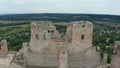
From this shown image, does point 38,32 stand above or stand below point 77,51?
above

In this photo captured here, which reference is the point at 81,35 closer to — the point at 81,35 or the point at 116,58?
the point at 81,35

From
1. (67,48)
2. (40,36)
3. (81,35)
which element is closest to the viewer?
(67,48)

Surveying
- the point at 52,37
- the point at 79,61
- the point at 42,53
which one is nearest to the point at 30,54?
the point at 42,53

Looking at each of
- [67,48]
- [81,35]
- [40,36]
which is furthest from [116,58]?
[40,36]

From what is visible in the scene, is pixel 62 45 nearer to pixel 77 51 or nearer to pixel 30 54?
pixel 77 51

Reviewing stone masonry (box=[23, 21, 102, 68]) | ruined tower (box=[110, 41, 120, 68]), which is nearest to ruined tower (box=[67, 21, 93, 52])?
stone masonry (box=[23, 21, 102, 68])

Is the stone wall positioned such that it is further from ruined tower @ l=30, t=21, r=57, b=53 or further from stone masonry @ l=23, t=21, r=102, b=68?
ruined tower @ l=30, t=21, r=57, b=53

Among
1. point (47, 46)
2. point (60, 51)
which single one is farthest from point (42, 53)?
point (60, 51)

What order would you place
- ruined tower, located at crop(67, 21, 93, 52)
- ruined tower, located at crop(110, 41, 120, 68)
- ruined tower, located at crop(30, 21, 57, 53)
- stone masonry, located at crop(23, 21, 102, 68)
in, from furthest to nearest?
1. ruined tower, located at crop(30, 21, 57, 53)
2. ruined tower, located at crop(67, 21, 93, 52)
3. stone masonry, located at crop(23, 21, 102, 68)
4. ruined tower, located at crop(110, 41, 120, 68)

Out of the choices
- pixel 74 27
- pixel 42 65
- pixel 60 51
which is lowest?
pixel 42 65

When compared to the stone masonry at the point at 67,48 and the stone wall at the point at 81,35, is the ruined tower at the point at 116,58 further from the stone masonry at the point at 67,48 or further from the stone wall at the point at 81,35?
the stone wall at the point at 81,35

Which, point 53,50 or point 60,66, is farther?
point 53,50
